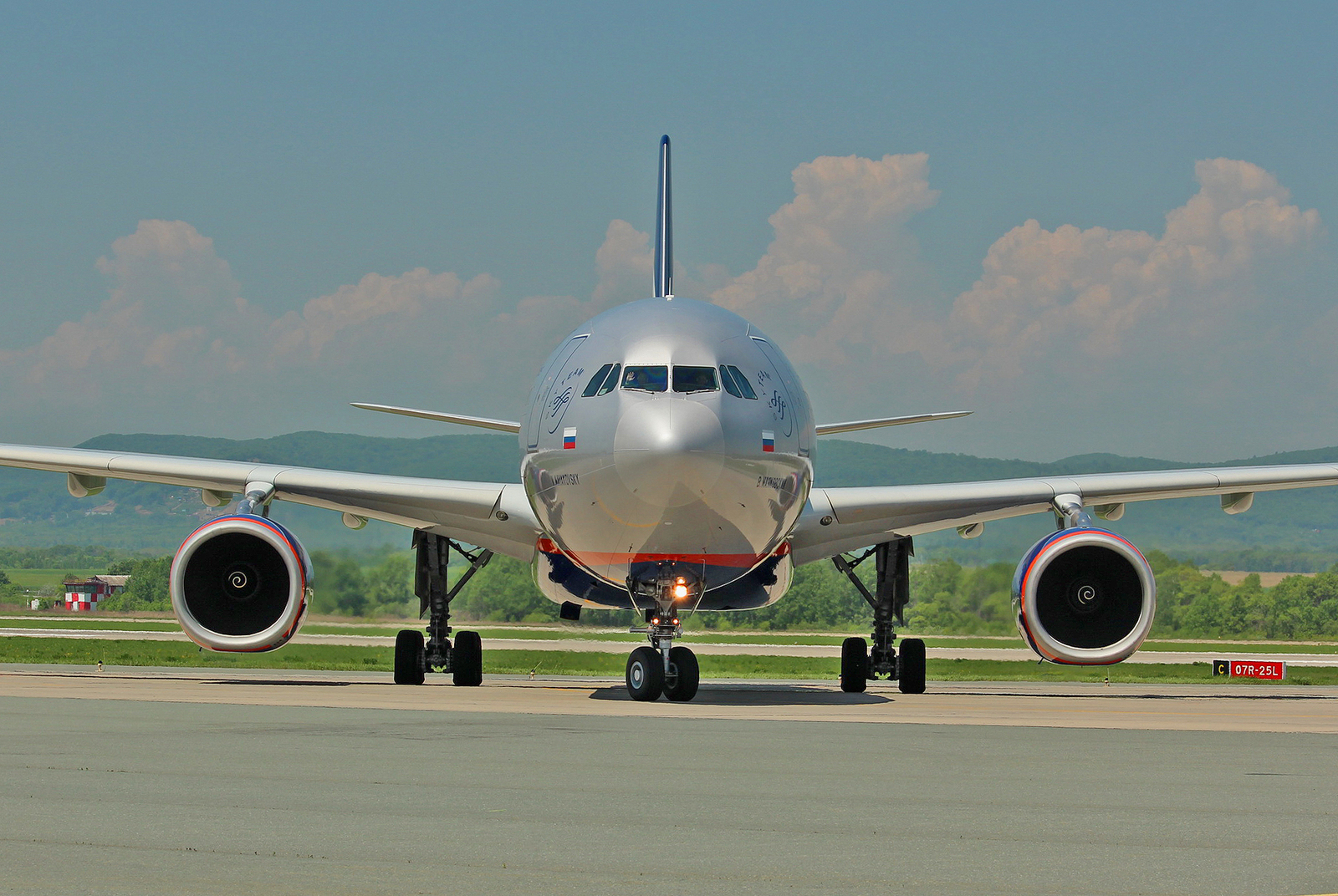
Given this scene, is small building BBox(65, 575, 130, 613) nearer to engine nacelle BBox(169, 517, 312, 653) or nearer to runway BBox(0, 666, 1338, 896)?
engine nacelle BBox(169, 517, 312, 653)

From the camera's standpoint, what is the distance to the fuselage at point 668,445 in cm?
1672

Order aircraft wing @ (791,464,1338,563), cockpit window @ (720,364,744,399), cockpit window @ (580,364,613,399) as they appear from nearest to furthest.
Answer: cockpit window @ (720,364,744,399) < cockpit window @ (580,364,613,399) < aircraft wing @ (791,464,1338,563)

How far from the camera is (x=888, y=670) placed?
2334 centimetres

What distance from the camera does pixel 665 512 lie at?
1708 centimetres

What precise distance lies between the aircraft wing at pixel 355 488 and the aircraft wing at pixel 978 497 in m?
4.00

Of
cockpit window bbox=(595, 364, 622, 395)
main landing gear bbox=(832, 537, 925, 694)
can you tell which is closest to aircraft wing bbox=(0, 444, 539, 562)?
cockpit window bbox=(595, 364, 622, 395)

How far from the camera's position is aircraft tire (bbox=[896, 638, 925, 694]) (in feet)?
75.1

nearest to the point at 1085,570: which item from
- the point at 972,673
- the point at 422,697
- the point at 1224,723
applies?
the point at 1224,723

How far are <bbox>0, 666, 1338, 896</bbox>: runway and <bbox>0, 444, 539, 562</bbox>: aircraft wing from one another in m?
5.03

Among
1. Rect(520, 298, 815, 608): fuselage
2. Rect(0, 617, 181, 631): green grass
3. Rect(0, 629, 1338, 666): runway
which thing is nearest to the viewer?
Rect(520, 298, 815, 608): fuselage

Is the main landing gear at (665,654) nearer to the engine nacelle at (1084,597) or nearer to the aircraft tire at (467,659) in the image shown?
the engine nacelle at (1084,597)

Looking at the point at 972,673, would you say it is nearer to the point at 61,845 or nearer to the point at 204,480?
the point at 204,480

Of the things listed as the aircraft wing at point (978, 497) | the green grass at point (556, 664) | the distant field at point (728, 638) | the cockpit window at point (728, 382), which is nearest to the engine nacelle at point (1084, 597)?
the aircraft wing at point (978, 497)

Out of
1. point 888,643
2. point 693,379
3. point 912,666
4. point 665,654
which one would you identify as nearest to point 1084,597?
point 912,666
